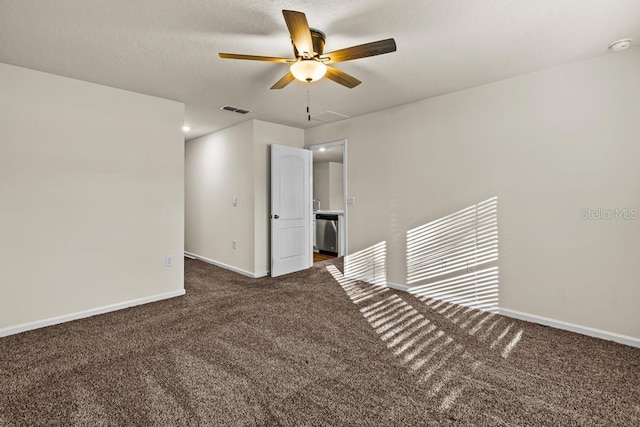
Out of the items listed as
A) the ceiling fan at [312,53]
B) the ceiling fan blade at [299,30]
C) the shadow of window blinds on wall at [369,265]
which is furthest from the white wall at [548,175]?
the ceiling fan blade at [299,30]

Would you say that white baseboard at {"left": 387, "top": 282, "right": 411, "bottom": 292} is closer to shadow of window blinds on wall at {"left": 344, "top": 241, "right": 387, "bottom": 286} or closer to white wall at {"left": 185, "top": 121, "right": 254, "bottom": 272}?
shadow of window blinds on wall at {"left": 344, "top": 241, "right": 387, "bottom": 286}

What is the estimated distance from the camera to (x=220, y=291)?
160 inches

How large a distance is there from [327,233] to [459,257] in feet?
12.6

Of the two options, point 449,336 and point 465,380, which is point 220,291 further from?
point 465,380

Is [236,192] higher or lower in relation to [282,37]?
lower

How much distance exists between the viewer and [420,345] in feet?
8.48

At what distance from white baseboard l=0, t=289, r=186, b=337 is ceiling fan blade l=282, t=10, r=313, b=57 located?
3184 millimetres

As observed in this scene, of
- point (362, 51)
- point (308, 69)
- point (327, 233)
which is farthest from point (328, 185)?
point (362, 51)

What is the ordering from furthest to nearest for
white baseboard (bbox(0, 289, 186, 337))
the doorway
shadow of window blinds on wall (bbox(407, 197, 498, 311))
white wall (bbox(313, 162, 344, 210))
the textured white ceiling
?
white wall (bbox(313, 162, 344, 210))
the doorway
shadow of window blinds on wall (bbox(407, 197, 498, 311))
white baseboard (bbox(0, 289, 186, 337))
the textured white ceiling

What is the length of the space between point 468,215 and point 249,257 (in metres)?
3.09

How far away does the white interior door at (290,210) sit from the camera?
15.7 ft

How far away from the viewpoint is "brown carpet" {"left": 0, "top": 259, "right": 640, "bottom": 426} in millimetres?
1763

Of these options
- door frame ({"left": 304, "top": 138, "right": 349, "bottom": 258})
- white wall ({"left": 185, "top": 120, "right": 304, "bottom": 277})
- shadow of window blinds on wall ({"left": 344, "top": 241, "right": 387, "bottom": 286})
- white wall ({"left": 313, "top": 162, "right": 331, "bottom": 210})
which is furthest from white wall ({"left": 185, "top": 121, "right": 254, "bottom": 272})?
white wall ({"left": 313, "top": 162, "right": 331, "bottom": 210})

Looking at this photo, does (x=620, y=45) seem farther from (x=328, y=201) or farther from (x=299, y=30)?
(x=328, y=201)
